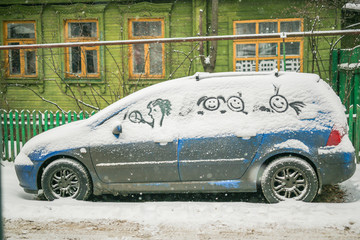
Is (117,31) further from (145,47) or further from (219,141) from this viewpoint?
(219,141)

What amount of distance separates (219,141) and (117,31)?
26.2 feet

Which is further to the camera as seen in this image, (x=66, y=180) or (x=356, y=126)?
(x=356, y=126)

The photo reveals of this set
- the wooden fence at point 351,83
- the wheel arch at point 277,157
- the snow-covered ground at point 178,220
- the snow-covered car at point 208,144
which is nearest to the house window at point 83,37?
the snow-covered car at point 208,144

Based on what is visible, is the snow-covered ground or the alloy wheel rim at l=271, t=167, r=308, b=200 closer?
the snow-covered ground

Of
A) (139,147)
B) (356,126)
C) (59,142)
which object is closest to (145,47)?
(356,126)

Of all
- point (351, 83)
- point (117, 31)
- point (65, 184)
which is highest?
point (117, 31)

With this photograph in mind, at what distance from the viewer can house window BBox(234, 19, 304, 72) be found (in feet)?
35.7

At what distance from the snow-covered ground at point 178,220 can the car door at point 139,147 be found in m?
0.39

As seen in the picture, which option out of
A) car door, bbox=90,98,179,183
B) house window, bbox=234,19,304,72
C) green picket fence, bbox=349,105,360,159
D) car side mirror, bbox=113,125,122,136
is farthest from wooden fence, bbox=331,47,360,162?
car side mirror, bbox=113,125,122,136

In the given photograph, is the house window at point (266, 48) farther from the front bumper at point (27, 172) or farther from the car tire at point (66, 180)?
the front bumper at point (27, 172)

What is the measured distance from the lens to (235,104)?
4758 millimetres

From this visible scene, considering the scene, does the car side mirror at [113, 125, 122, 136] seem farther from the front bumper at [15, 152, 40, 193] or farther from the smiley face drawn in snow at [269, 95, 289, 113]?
the smiley face drawn in snow at [269, 95, 289, 113]

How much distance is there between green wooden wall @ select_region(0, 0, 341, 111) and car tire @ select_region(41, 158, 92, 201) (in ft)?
19.4

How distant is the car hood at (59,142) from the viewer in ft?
15.9
